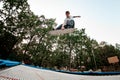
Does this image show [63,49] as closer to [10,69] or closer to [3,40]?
[3,40]

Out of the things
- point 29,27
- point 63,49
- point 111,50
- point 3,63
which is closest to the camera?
point 3,63

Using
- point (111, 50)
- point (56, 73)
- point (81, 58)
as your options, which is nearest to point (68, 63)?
point (81, 58)

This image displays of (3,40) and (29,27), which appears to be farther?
(29,27)

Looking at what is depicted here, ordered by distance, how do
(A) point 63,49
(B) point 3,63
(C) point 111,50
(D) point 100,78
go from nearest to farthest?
(B) point 3,63
(D) point 100,78
(C) point 111,50
(A) point 63,49

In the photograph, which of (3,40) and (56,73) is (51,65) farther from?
(56,73)

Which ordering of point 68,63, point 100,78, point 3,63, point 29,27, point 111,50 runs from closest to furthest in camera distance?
1. point 3,63
2. point 100,78
3. point 29,27
4. point 111,50
5. point 68,63

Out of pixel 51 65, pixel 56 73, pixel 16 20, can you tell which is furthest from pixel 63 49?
pixel 56 73

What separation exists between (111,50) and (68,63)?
1313 centimetres

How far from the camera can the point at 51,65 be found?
49.2 meters

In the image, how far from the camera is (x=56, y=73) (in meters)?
3.75

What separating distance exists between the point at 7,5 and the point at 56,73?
24.1 metres

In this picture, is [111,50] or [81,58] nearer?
[111,50]

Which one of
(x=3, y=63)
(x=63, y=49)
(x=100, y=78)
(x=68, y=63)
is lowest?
(x=100, y=78)

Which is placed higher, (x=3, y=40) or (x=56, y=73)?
(x=3, y=40)
